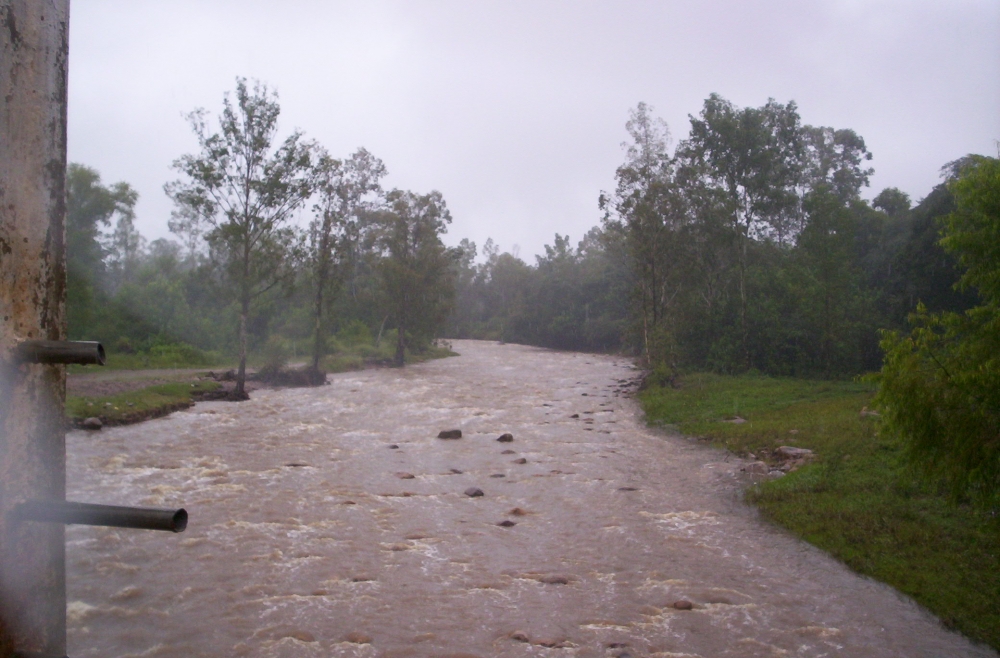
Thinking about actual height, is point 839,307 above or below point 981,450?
above

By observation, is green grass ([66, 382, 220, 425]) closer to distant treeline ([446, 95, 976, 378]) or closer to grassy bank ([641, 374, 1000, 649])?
grassy bank ([641, 374, 1000, 649])

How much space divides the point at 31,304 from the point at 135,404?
17.4 m

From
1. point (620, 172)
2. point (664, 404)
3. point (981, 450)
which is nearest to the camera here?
point (981, 450)

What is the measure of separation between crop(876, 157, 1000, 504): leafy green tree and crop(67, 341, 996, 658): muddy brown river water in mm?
1662

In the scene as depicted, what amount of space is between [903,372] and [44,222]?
21.5 feet

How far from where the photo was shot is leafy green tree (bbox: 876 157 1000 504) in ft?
19.5

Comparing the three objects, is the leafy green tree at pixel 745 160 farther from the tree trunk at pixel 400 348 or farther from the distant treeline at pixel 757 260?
the tree trunk at pixel 400 348

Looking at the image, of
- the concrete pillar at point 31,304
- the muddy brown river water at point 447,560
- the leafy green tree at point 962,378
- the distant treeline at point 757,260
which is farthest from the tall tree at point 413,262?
the concrete pillar at point 31,304

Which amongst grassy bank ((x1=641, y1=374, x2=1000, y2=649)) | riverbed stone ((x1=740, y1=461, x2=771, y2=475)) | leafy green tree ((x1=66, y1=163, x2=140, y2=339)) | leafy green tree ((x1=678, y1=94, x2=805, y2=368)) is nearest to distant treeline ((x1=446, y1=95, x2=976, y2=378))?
leafy green tree ((x1=678, y1=94, x2=805, y2=368))

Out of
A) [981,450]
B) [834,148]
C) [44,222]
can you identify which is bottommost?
[981,450]

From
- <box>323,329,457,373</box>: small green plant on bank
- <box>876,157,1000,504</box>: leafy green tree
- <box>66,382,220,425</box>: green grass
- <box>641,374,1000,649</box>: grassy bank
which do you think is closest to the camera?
<box>876,157,1000,504</box>: leafy green tree

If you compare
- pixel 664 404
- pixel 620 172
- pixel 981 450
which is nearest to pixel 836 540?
pixel 981 450

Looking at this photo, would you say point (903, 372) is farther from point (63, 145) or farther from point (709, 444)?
point (709, 444)

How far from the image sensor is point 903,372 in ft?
21.0
